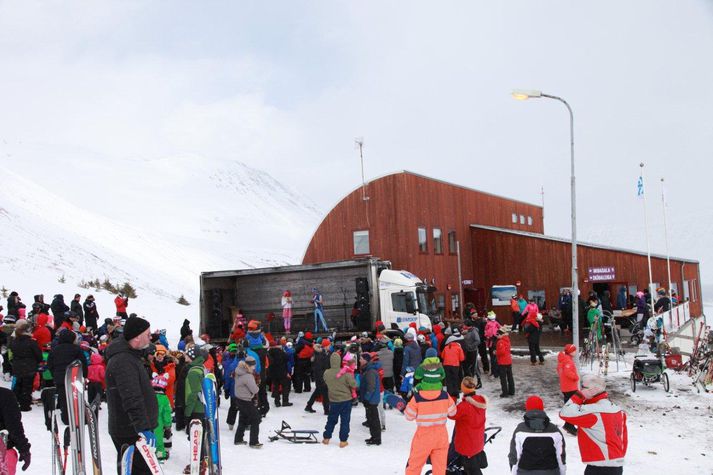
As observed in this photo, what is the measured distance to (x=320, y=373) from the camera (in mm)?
13570

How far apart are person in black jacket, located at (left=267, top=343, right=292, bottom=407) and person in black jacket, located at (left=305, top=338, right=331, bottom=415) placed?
2.29ft

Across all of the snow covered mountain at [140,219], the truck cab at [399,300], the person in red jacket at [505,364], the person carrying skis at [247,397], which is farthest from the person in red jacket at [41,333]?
the snow covered mountain at [140,219]

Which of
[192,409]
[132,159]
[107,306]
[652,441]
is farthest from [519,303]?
[132,159]

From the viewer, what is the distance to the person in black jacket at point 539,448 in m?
6.02

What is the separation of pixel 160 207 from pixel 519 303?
68.3m

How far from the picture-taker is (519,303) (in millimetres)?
24938

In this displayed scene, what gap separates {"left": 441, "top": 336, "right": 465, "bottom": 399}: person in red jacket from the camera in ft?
44.0

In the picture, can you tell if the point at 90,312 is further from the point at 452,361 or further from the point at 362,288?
the point at 452,361

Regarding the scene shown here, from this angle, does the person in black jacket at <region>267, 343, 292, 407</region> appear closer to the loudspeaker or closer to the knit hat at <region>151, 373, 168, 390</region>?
the knit hat at <region>151, 373, 168, 390</region>

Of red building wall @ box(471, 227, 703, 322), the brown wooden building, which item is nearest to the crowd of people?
the brown wooden building

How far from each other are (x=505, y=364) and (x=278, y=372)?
5023mm

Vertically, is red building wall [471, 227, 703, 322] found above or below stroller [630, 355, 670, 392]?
above

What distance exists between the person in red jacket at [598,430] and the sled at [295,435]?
578 centimetres

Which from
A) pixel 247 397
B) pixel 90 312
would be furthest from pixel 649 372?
pixel 90 312
